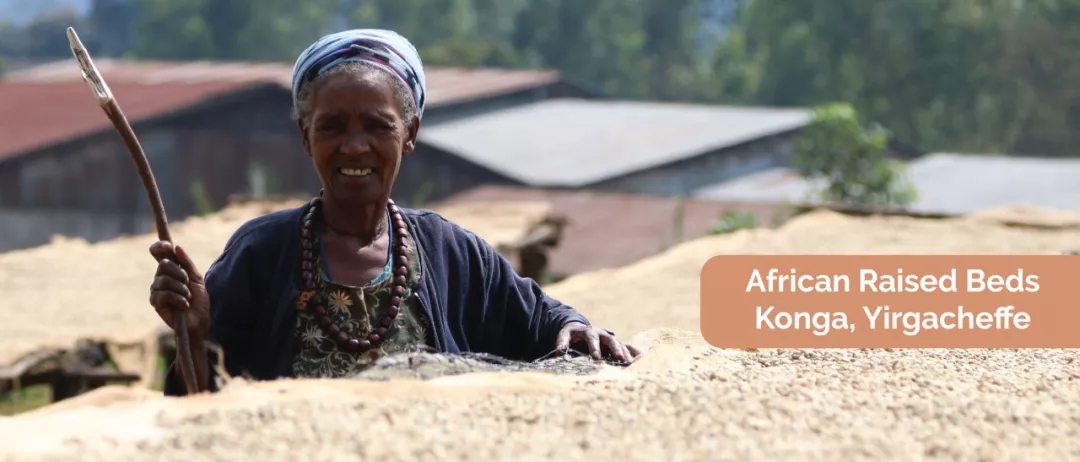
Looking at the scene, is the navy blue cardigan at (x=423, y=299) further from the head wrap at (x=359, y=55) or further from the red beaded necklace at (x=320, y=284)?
the head wrap at (x=359, y=55)

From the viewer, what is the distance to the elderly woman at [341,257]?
3.28m

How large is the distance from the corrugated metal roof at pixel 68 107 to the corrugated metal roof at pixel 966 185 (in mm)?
7521

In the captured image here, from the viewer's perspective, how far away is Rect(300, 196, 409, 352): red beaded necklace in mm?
3275

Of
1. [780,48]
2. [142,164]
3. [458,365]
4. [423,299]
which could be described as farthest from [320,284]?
[780,48]

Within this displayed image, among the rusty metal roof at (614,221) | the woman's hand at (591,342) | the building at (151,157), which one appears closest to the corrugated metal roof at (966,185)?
the building at (151,157)

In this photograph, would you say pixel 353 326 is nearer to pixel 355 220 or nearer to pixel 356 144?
pixel 355 220

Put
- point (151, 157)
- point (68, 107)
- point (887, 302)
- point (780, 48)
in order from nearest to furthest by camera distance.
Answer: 1. point (887, 302)
2. point (151, 157)
3. point (68, 107)
4. point (780, 48)

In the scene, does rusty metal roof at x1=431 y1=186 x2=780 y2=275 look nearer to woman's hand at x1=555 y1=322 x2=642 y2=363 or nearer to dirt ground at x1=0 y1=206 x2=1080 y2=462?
woman's hand at x1=555 y1=322 x2=642 y2=363

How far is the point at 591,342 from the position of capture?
137 inches

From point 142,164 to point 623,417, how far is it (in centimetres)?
102

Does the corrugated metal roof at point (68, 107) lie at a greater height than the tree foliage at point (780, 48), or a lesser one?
lesser

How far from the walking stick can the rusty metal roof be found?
8512mm

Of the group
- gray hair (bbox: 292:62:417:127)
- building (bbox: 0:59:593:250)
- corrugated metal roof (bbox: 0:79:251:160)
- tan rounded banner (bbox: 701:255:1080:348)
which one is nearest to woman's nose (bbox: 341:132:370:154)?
gray hair (bbox: 292:62:417:127)

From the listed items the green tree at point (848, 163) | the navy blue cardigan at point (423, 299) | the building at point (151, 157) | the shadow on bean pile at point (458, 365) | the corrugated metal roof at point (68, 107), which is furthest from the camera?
the corrugated metal roof at point (68, 107)
